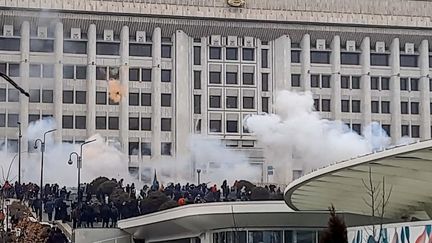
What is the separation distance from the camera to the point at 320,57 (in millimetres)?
83438

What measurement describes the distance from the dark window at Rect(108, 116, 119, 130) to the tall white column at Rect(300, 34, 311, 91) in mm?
15367

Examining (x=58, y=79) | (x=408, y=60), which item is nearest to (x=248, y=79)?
(x=408, y=60)

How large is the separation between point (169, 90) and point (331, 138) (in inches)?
532

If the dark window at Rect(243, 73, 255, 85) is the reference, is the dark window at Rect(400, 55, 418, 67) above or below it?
above

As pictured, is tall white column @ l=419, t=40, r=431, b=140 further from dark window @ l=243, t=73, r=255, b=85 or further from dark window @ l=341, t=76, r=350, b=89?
dark window @ l=243, t=73, r=255, b=85

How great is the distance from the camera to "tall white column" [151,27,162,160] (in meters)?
79.1

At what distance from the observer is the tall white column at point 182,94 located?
79275 mm

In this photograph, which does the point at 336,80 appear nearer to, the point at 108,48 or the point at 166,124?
the point at 166,124

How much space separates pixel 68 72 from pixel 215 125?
487 inches

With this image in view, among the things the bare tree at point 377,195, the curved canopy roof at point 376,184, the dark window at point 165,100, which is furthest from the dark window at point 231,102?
the bare tree at point 377,195

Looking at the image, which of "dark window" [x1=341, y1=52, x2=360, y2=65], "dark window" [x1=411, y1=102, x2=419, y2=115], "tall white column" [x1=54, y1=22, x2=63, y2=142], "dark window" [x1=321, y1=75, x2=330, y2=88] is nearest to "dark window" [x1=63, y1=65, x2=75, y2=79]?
"tall white column" [x1=54, y1=22, x2=63, y2=142]

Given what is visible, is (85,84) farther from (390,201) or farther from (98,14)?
(390,201)

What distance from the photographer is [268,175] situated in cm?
7856

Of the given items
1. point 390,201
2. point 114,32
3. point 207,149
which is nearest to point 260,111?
point 207,149
